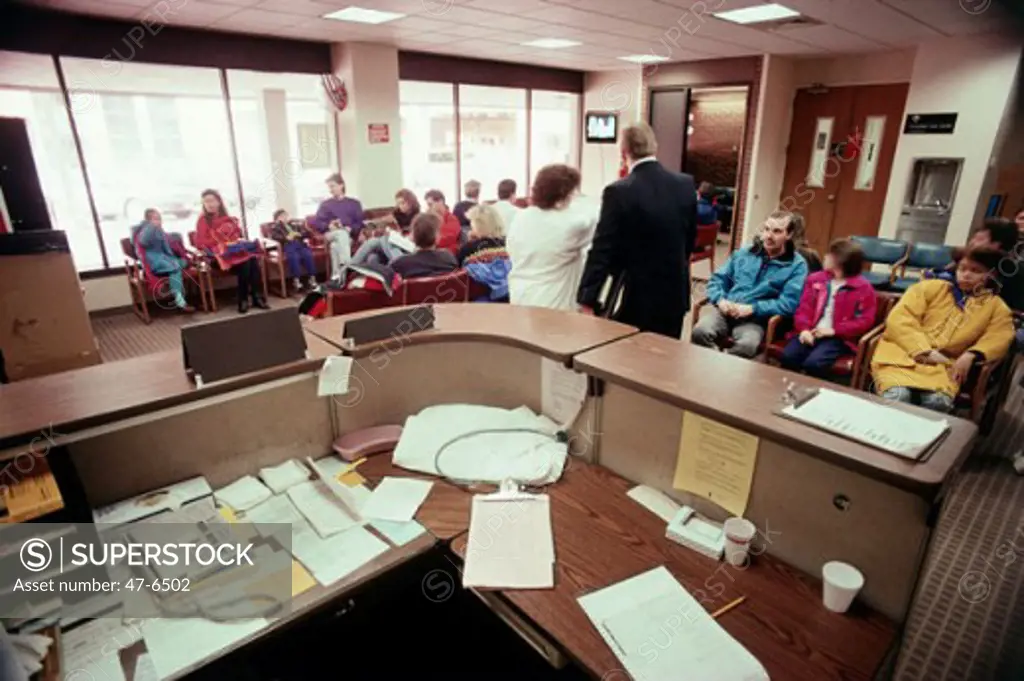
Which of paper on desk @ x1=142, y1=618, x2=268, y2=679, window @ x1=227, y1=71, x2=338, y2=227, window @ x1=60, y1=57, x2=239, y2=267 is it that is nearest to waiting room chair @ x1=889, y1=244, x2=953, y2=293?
paper on desk @ x1=142, y1=618, x2=268, y2=679

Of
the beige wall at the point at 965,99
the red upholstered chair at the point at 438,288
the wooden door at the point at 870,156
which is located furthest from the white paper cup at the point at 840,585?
the wooden door at the point at 870,156

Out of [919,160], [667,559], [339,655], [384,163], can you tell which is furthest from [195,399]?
[919,160]

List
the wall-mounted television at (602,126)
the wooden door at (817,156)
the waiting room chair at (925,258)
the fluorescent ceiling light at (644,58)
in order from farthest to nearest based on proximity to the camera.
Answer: the wall-mounted television at (602,126)
the fluorescent ceiling light at (644,58)
the wooden door at (817,156)
the waiting room chair at (925,258)

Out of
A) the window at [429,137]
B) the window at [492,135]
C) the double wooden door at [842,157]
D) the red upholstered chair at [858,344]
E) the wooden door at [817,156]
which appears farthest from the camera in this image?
the window at [492,135]

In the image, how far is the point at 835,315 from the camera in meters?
3.25

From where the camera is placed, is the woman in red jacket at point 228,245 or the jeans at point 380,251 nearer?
the jeans at point 380,251

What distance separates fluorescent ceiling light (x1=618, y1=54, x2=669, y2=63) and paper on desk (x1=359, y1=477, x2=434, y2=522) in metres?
7.42

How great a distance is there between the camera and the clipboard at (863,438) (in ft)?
3.47

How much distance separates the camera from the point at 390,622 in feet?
6.08

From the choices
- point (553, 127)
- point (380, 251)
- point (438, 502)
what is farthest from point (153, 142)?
point (438, 502)

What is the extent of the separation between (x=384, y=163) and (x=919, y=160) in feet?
20.3

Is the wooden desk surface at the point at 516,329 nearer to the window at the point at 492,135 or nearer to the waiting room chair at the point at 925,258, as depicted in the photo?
the waiting room chair at the point at 925,258

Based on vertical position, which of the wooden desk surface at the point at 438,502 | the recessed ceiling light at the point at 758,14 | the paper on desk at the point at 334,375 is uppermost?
the recessed ceiling light at the point at 758,14

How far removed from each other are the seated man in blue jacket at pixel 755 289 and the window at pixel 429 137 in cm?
529
